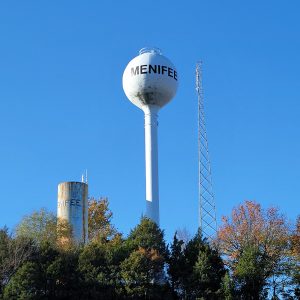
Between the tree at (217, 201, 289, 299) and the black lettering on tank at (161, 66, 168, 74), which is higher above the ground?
the black lettering on tank at (161, 66, 168, 74)

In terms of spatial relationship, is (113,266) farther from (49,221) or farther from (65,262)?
(49,221)

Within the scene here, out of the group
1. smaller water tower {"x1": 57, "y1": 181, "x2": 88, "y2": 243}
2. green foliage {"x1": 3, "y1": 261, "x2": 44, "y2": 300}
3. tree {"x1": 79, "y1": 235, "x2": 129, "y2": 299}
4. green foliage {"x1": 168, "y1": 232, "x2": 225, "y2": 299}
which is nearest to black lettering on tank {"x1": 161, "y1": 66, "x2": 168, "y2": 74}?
smaller water tower {"x1": 57, "y1": 181, "x2": 88, "y2": 243}

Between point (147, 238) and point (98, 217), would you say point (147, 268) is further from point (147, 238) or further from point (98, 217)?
point (98, 217)

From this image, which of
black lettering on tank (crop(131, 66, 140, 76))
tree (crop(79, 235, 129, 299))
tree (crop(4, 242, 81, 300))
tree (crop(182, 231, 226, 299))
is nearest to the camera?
tree (crop(4, 242, 81, 300))

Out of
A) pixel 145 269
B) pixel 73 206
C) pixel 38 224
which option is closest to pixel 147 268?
pixel 145 269


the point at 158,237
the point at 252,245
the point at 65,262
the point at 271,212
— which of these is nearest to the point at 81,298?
the point at 65,262

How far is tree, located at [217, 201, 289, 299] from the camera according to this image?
43.1 metres

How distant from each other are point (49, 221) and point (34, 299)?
17.9 metres

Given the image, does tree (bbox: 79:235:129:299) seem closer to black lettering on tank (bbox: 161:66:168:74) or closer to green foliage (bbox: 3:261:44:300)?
green foliage (bbox: 3:261:44:300)

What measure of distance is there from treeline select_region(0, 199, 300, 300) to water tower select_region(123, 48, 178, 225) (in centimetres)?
921

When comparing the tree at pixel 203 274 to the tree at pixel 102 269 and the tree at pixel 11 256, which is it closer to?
the tree at pixel 102 269

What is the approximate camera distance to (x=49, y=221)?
58281mm

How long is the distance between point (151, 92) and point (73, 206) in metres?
11.5

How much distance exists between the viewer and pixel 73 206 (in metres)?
54.6
